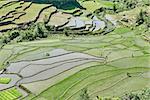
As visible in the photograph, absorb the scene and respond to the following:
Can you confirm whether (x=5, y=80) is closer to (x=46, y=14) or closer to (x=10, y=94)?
(x=10, y=94)

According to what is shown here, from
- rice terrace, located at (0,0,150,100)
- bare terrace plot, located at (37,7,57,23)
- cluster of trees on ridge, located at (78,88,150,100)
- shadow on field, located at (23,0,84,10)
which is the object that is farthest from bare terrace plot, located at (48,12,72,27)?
cluster of trees on ridge, located at (78,88,150,100)

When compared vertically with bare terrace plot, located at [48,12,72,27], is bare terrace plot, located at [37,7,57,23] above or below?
above

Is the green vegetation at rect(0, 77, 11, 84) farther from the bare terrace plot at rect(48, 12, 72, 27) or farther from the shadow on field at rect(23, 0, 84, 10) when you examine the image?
the shadow on field at rect(23, 0, 84, 10)

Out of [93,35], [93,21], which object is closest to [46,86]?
[93,35]

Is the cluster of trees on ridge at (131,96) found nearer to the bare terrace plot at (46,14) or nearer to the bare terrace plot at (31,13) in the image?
the bare terrace plot at (31,13)

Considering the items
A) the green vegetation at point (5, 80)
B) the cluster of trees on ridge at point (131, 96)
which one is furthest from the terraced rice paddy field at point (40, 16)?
the cluster of trees on ridge at point (131, 96)

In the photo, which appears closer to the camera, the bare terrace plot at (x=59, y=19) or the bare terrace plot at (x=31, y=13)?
the bare terrace plot at (x=31, y=13)

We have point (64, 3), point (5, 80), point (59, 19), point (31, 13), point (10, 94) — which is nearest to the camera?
point (10, 94)

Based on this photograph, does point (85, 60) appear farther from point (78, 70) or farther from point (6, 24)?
point (6, 24)

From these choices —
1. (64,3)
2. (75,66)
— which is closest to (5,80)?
(75,66)
